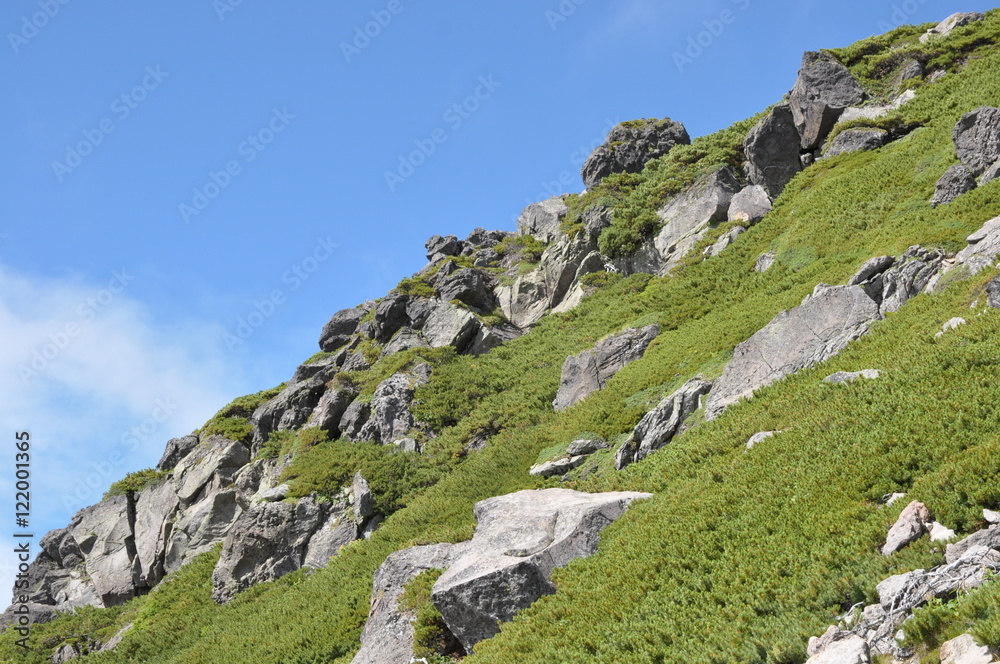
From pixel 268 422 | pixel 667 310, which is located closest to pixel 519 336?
pixel 667 310

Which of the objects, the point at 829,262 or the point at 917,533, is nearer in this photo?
the point at 917,533

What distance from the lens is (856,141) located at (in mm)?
32312

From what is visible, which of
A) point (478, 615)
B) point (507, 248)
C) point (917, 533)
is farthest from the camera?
point (507, 248)

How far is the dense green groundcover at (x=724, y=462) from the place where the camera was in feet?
26.7

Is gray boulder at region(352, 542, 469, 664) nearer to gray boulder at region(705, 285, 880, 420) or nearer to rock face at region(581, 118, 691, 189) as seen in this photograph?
gray boulder at region(705, 285, 880, 420)

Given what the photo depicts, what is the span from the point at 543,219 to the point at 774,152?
78.3 ft

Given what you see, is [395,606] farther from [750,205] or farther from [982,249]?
[750,205]

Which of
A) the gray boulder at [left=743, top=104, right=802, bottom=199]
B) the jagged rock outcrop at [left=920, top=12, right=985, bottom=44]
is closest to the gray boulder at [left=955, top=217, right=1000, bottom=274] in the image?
the gray boulder at [left=743, top=104, right=802, bottom=199]

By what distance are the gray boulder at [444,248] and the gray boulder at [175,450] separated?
86.1 feet

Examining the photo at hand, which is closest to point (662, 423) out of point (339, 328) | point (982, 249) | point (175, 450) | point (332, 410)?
point (982, 249)

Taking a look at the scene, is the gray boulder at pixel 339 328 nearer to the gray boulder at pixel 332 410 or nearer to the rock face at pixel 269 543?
the gray boulder at pixel 332 410

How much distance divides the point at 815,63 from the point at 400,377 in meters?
30.9

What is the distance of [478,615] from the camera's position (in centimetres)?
1165

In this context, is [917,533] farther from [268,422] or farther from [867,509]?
[268,422]
